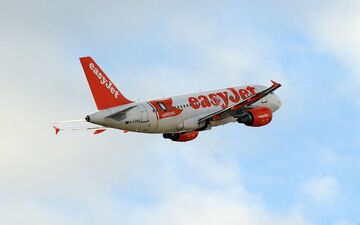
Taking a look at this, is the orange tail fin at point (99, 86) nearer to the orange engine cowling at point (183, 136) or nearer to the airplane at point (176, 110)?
the airplane at point (176, 110)

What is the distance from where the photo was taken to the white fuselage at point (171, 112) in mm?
136250

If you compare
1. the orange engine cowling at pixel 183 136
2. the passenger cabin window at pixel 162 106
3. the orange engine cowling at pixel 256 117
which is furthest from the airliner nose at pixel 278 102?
the passenger cabin window at pixel 162 106

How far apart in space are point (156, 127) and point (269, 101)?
17206 mm

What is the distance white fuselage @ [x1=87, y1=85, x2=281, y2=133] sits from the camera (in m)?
136

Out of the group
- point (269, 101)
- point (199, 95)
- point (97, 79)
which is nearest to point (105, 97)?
point (97, 79)

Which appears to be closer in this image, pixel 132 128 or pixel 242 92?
pixel 132 128

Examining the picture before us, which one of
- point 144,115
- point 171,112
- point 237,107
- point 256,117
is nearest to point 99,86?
point 144,115

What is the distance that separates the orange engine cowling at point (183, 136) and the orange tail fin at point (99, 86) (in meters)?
10.8

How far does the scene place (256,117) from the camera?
471 ft

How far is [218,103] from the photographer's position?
475 feet

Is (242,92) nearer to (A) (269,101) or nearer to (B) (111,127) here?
(A) (269,101)

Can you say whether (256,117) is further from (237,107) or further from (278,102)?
(278,102)

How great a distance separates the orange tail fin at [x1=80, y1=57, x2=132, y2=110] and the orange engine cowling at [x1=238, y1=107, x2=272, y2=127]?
14.3 meters

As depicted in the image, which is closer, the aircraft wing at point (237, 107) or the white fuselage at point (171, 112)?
the white fuselage at point (171, 112)
